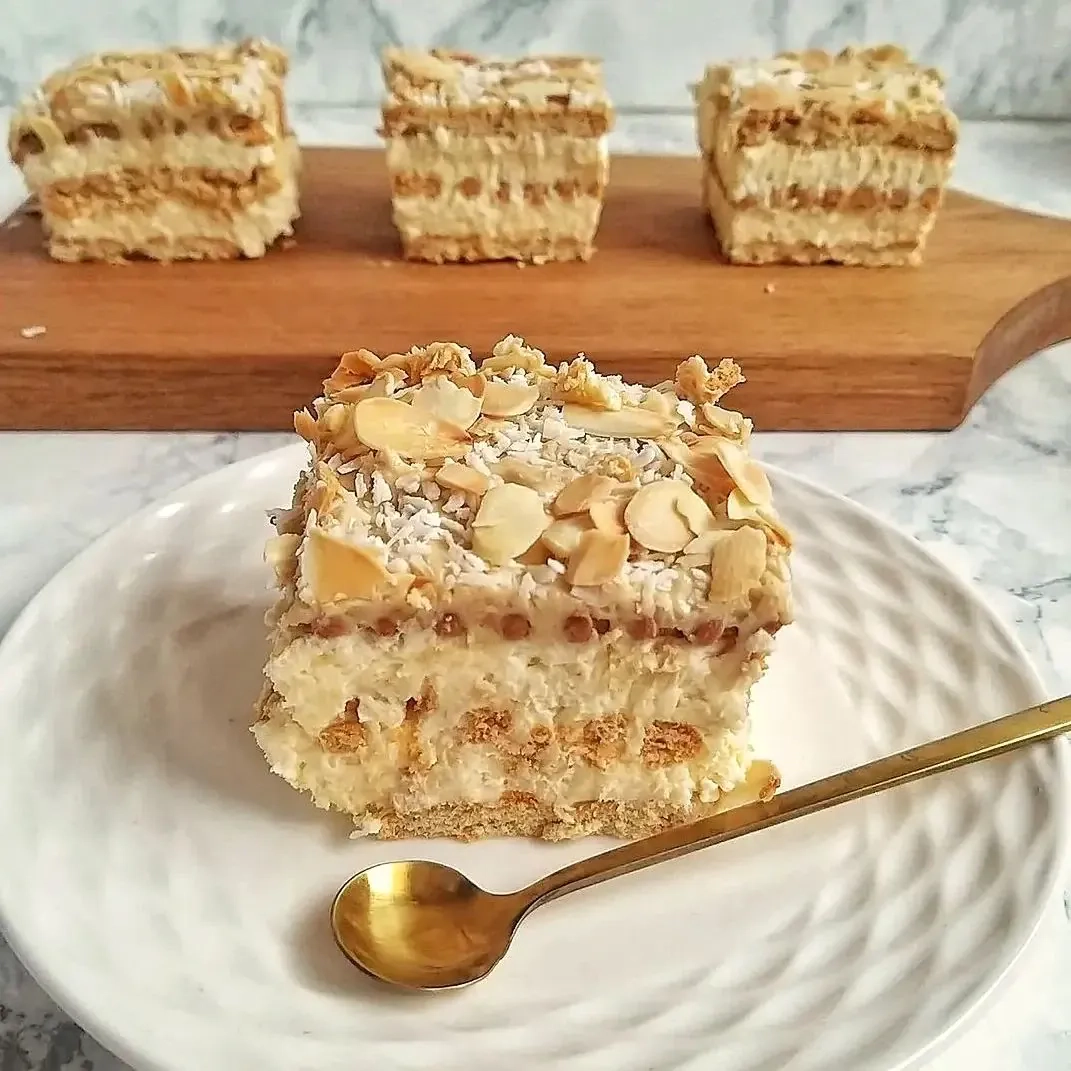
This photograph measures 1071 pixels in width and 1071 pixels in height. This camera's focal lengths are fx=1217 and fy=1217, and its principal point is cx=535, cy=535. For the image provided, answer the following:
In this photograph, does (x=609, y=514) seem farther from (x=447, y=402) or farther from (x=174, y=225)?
(x=174, y=225)

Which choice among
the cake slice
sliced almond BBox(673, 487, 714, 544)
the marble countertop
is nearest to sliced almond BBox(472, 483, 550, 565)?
the cake slice

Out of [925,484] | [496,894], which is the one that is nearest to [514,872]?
[496,894]

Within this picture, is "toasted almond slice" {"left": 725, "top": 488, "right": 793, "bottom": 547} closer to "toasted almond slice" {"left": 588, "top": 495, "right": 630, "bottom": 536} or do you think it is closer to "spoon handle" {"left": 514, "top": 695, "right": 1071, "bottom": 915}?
"toasted almond slice" {"left": 588, "top": 495, "right": 630, "bottom": 536}

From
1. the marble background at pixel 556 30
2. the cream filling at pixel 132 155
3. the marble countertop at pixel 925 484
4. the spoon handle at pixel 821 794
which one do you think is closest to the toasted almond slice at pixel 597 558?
the spoon handle at pixel 821 794

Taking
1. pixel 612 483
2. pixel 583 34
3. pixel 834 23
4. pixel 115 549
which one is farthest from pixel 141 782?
pixel 834 23

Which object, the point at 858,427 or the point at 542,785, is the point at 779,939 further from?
the point at 858,427

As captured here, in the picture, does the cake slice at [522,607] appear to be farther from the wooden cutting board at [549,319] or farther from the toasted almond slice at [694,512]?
the wooden cutting board at [549,319]
